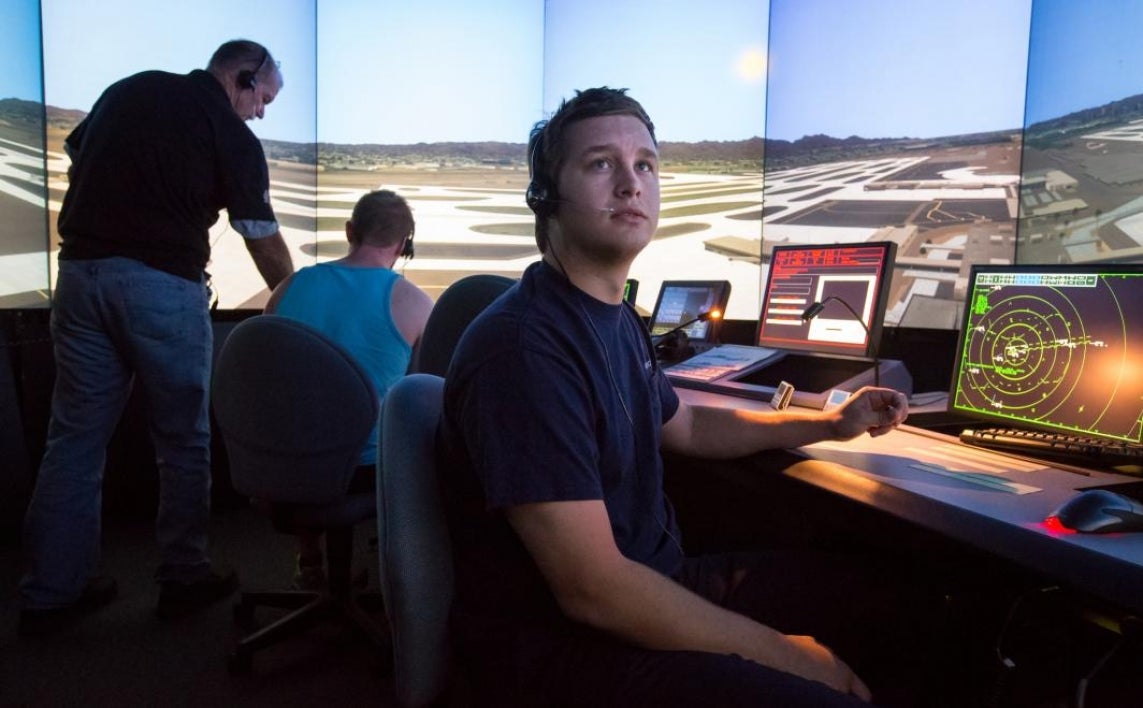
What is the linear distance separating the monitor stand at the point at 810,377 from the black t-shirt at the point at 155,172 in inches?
59.5

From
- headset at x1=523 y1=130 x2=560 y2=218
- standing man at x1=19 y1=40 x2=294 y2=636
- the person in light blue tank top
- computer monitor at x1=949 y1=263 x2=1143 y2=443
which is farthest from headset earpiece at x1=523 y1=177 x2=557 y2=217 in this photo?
standing man at x1=19 y1=40 x2=294 y2=636

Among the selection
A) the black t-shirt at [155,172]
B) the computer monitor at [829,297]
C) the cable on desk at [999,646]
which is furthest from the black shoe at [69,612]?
the cable on desk at [999,646]

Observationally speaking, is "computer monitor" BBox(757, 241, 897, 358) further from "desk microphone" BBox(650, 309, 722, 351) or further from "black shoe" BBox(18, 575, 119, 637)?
"black shoe" BBox(18, 575, 119, 637)

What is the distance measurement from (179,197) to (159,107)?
25cm

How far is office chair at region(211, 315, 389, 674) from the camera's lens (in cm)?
180

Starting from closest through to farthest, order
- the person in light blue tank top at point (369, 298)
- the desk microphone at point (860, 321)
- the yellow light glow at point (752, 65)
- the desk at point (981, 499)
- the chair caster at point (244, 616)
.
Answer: the desk at point (981, 499) → the desk microphone at point (860, 321) → the person in light blue tank top at point (369, 298) → the chair caster at point (244, 616) → the yellow light glow at point (752, 65)

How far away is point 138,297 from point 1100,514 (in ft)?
7.46

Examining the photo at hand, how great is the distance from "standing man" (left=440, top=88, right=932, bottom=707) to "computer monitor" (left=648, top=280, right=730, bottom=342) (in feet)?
4.89

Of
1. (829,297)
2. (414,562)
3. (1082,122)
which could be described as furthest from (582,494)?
(1082,122)

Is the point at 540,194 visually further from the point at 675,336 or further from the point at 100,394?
the point at 100,394

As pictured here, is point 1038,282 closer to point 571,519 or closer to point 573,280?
point 573,280

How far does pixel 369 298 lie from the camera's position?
2236 millimetres

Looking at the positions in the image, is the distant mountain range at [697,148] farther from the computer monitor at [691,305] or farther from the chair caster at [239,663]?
the chair caster at [239,663]

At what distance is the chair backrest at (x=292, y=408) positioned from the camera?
1795mm
